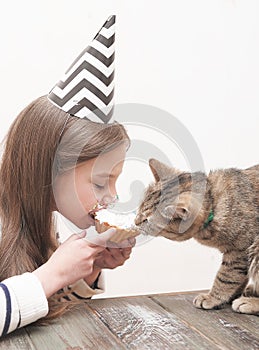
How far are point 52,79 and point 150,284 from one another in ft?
2.42

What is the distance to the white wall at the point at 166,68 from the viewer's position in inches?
67.2

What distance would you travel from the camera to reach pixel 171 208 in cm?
105

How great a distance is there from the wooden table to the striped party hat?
14.3 inches

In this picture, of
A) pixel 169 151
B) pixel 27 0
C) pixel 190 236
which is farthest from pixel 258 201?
pixel 27 0

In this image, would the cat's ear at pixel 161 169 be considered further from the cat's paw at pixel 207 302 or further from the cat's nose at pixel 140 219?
the cat's paw at pixel 207 302

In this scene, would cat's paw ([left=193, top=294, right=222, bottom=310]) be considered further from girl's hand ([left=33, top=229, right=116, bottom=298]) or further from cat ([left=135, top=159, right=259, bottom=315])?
girl's hand ([left=33, top=229, right=116, bottom=298])

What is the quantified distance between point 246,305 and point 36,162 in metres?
0.48

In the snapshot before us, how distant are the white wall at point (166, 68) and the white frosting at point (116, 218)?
52cm

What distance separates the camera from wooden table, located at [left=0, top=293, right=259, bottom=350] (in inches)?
34.2

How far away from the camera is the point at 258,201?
42.7 inches

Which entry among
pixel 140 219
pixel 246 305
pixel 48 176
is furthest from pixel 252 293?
pixel 48 176

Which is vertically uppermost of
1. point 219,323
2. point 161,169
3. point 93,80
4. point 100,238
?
point 93,80

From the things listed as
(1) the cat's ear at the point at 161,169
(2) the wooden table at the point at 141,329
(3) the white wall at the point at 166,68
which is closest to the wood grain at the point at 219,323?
(2) the wooden table at the point at 141,329

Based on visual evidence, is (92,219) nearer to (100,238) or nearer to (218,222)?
(100,238)
